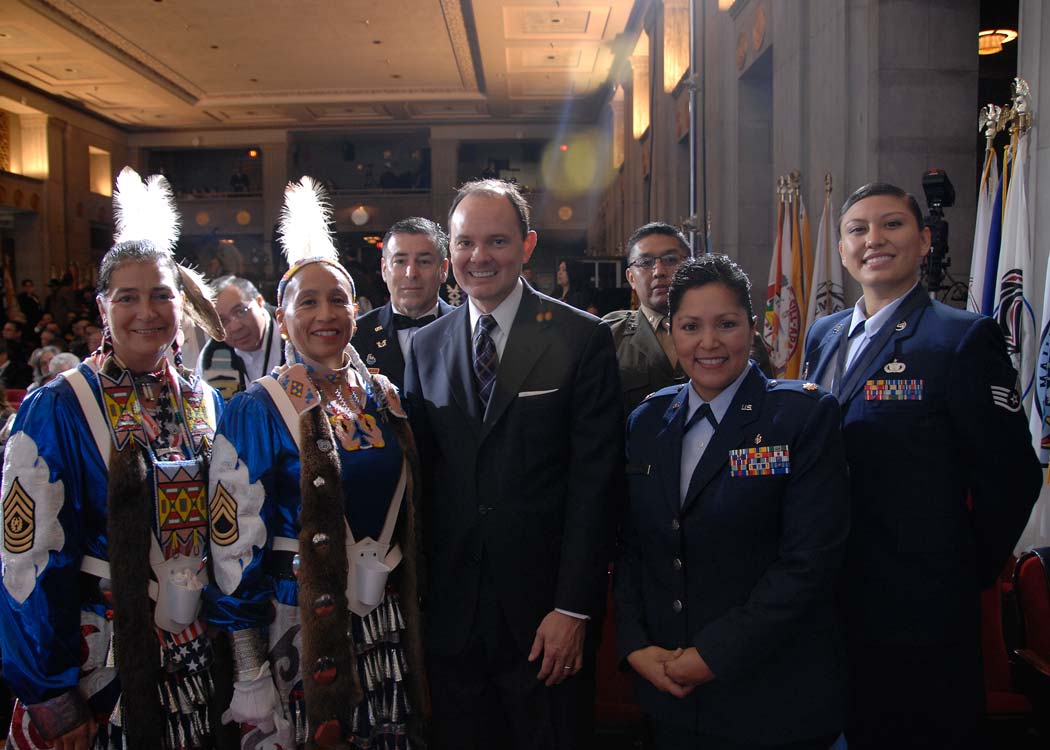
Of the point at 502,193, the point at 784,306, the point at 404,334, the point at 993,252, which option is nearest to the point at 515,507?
the point at 502,193

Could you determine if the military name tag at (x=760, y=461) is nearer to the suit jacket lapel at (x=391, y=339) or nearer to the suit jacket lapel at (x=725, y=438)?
the suit jacket lapel at (x=725, y=438)

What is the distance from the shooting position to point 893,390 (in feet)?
6.25

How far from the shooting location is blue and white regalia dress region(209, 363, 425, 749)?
1.71 meters

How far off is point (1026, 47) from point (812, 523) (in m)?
2.50

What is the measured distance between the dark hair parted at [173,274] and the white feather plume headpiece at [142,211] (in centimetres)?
12

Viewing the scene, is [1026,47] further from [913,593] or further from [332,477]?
[332,477]

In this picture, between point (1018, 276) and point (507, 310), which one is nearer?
point (507, 310)

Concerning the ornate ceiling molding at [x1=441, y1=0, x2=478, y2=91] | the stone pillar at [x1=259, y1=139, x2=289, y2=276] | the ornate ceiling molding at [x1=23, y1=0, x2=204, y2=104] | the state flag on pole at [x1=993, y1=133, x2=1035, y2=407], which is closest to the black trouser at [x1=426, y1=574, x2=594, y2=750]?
the state flag on pole at [x1=993, y1=133, x2=1035, y2=407]

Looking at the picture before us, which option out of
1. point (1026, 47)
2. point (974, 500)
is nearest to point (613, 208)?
point (1026, 47)

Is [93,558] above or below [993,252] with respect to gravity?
below

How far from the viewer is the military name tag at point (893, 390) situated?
6.17 ft

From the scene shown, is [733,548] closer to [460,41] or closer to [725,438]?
[725,438]

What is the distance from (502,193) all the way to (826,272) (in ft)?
10.5

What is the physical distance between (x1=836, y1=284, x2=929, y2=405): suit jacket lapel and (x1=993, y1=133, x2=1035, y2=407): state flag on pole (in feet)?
4.18
